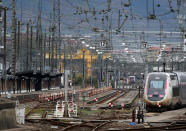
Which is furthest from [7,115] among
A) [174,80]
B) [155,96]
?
[174,80]

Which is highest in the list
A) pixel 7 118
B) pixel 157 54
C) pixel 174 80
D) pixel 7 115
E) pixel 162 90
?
pixel 157 54

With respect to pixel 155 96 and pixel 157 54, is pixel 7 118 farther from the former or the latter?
pixel 157 54

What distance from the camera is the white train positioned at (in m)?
34.3

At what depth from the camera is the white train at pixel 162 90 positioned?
34.3 metres

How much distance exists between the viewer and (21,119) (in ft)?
75.4

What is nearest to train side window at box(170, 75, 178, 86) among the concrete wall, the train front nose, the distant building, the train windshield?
the train windshield

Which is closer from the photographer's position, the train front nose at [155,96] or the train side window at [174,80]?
the train front nose at [155,96]

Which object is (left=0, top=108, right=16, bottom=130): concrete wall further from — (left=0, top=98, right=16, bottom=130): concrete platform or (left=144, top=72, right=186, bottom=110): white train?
(left=144, top=72, right=186, bottom=110): white train

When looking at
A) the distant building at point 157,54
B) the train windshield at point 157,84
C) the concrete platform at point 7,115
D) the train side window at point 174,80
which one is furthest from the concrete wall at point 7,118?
the distant building at point 157,54

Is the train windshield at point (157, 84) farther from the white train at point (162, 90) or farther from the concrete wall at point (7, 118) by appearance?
the concrete wall at point (7, 118)

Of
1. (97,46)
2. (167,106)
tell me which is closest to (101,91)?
(97,46)

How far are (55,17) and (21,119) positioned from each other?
48287 millimetres

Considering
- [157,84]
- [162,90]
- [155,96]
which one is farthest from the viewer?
[157,84]

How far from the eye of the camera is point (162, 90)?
114ft
